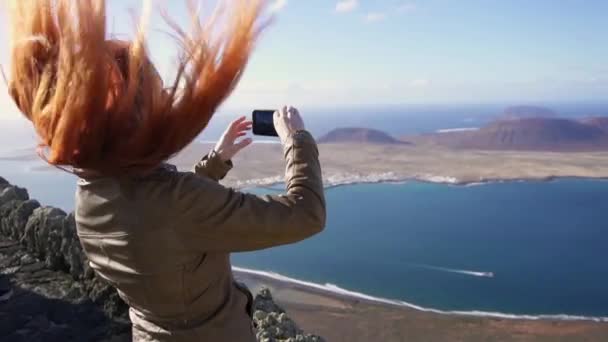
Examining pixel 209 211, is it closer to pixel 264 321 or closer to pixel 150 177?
pixel 150 177

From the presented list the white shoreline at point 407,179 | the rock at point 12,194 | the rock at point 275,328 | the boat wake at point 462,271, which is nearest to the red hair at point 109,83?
the rock at point 275,328

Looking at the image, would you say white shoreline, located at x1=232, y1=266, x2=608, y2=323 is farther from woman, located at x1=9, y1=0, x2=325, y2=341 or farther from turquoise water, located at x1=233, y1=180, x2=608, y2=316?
woman, located at x1=9, y1=0, x2=325, y2=341

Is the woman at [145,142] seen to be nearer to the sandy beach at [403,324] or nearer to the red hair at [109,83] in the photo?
the red hair at [109,83]

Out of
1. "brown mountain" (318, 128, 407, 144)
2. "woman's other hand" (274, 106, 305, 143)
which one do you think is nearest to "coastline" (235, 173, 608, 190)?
"brown mountain" (318, 128, 407, 144)

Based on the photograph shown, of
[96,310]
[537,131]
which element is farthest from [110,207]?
[537,131]

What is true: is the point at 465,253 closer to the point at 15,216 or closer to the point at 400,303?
the point at 400,303

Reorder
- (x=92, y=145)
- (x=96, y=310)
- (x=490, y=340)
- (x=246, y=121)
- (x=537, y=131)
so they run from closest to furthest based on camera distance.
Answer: (x=92, y=145) < (x=246, y=121) < (x=96, y=310) < (x=490, y=340) < (x=537, y=131)

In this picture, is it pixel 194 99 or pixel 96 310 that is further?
pixel 96 310
